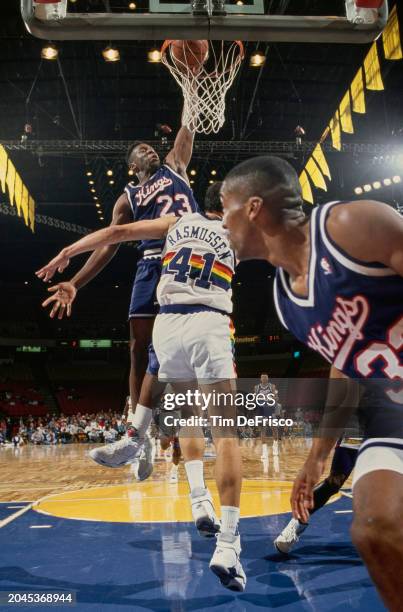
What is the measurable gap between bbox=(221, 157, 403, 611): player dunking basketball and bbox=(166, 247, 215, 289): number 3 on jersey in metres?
1.31

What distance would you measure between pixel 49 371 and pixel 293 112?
68.1 feet

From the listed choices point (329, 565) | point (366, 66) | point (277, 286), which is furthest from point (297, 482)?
point (366, 66)

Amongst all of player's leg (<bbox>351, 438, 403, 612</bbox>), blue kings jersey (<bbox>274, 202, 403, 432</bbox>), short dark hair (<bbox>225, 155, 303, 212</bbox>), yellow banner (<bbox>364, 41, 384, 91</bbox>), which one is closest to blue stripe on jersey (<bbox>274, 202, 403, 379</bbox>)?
blue kings jersey (<bbox>274, 202, 403, 432</bbox>)

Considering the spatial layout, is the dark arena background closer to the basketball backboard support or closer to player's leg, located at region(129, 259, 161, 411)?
the basketball backboard support

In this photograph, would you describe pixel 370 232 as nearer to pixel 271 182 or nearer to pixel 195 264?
pixel 271 182

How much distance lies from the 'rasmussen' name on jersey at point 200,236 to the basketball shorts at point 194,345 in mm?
416

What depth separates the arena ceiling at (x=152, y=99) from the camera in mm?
12273

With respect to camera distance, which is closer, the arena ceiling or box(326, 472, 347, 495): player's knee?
box(326, 472, 347, 495): player's knee

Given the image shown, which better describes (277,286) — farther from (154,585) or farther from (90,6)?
(90,6)

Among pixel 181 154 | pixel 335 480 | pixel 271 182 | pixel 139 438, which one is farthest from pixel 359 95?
pixel 271 182

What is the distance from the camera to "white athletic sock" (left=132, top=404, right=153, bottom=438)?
13.0ft

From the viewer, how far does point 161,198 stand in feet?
13.6

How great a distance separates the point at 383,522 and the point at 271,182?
1275mm

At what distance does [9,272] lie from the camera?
1082 inches
